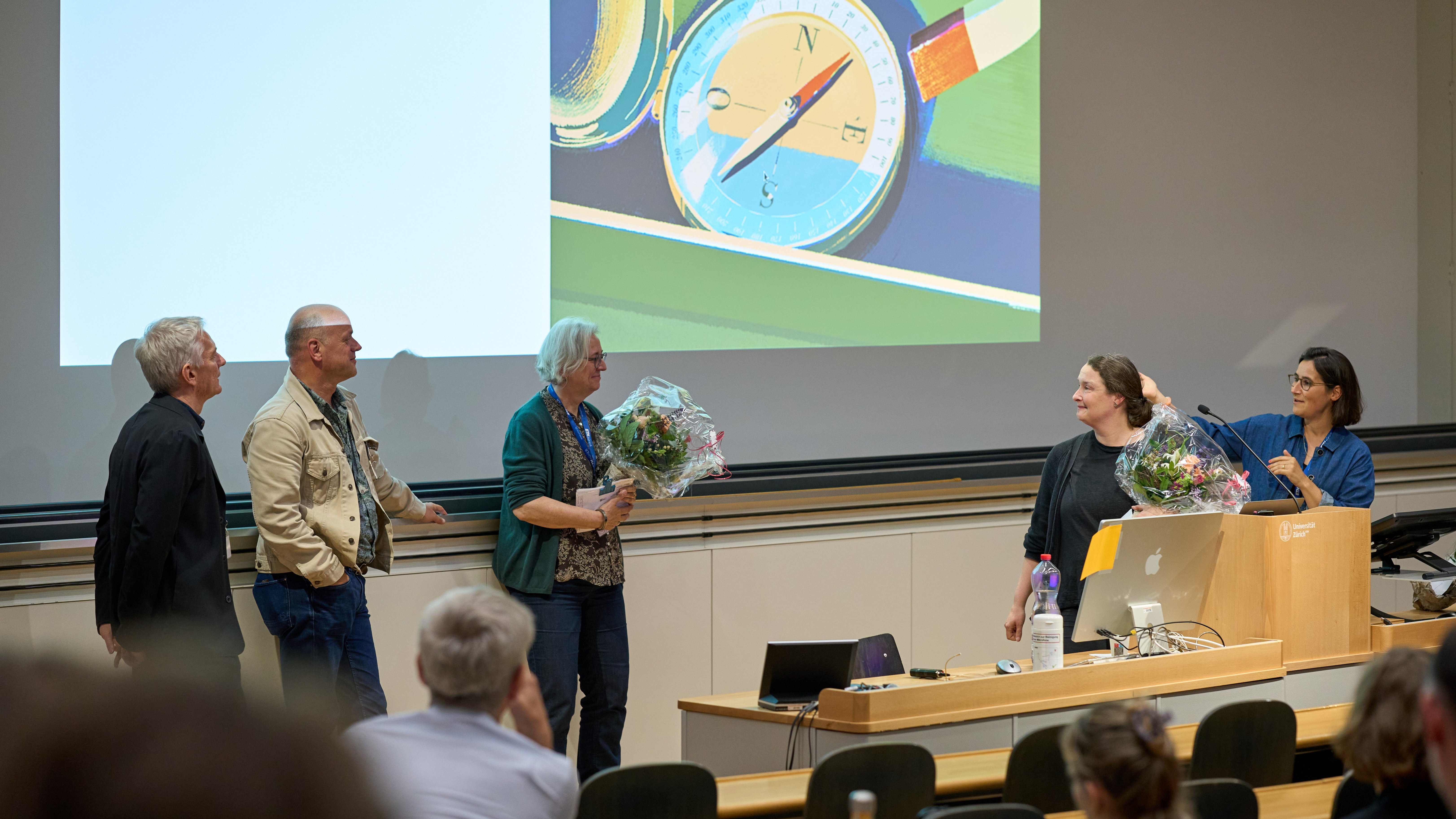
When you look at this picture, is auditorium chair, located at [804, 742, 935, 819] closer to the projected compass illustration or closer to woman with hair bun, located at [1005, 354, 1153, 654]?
woman with hair bun, located at [1005, 354, 1153, 654]

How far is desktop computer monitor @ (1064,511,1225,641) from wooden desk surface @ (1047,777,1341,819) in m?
0.73

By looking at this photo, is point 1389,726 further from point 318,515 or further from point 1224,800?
point 318,515

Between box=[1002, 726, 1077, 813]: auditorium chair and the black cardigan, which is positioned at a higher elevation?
the black cardigan

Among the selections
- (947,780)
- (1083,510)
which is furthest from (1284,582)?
(947,780)

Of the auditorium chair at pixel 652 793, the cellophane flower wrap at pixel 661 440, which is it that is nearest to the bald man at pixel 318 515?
the cellophane flower wrap at pixel 661 440

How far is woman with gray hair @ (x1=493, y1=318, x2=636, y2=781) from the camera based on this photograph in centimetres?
435

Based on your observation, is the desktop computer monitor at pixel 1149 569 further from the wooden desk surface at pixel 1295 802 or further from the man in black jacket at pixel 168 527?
the man in black jacket at pixel 168 527

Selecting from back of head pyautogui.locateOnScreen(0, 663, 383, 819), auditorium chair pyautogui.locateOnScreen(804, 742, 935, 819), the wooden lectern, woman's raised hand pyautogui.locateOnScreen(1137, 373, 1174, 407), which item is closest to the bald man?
auditorium chair pyautogui.locateOnScreen(804, 742, 935, 819)

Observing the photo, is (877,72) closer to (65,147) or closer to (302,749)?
(65,147)

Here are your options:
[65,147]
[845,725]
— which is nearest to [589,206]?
[65,147]

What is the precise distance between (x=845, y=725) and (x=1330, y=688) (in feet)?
6.16

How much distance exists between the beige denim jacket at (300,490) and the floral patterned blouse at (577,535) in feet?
2.30

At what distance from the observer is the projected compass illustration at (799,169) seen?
504 centimetres

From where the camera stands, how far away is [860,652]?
3922 mm
